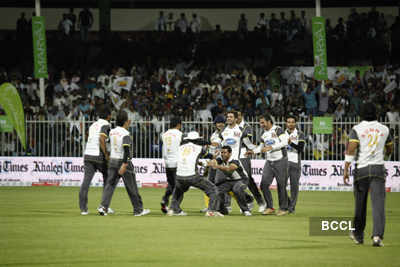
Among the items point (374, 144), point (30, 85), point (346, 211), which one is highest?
point (30, 85)

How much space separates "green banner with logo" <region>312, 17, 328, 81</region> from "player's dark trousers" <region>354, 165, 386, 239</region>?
16.6 metres

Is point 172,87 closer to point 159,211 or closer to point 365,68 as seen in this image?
point 365,68

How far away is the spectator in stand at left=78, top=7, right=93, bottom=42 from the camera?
3422 cm

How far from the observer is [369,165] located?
11.1 meters

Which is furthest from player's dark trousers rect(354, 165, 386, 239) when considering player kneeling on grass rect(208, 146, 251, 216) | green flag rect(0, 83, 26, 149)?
green flag rect(0, 83, 26, 149)

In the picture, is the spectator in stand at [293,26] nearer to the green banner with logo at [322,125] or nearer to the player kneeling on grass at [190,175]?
the green banner with logo at [322,125]

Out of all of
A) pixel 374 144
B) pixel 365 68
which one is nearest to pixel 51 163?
pixel 365 68

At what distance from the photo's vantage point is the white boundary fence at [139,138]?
84.0 feet

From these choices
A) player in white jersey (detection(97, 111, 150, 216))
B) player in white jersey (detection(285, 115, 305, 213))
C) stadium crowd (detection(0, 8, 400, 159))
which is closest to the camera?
player in white jersey (detection(97, 111, 150, 216))

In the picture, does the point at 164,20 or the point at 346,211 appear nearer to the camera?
the point at 346,211

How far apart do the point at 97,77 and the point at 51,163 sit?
7.67 m

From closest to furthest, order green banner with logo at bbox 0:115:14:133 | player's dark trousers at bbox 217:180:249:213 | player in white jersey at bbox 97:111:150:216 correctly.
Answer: player in white jersey at bbox 97:111:150:216
player's dark trousers at bbox 217:180:249:213
green banner with logo at bbox 0:115:14:133

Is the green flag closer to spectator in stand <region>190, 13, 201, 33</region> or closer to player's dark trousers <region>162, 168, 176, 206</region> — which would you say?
player's dark trousers <region>162, 168, 176, 206</region>

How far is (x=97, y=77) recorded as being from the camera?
3306cm
